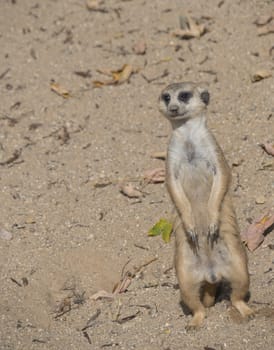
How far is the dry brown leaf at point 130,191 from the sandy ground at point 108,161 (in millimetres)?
43

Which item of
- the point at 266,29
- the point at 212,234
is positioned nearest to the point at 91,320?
the point at 212,234

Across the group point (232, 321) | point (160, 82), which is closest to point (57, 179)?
point (160, 82)

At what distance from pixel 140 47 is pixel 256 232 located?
2.57 metres

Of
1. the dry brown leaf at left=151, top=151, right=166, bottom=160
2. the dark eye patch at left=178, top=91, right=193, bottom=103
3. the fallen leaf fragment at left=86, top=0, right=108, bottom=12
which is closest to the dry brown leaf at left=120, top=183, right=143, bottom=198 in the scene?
the dry brown leaf at left=151, top=151, right=166, bottom=160

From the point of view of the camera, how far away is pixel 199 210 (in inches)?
173

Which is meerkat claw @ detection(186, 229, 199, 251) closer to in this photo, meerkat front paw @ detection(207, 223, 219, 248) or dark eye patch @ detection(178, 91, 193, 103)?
meerkat front paw @ detection(207, 223, 219, 248)

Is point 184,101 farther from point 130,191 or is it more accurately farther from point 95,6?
point 95,6

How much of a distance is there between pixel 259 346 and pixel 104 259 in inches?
57.1

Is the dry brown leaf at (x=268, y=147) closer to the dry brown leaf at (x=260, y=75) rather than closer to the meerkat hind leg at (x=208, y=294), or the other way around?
the dry brown leaf at (x=260, y=75)

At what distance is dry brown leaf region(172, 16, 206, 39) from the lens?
22.0 feet

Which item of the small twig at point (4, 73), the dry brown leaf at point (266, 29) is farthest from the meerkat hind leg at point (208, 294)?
the small twig at point (4, 73)

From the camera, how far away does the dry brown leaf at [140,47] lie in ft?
22.1

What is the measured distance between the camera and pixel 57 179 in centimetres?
573

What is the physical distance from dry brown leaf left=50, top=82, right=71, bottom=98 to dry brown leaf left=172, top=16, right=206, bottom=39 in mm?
1120
